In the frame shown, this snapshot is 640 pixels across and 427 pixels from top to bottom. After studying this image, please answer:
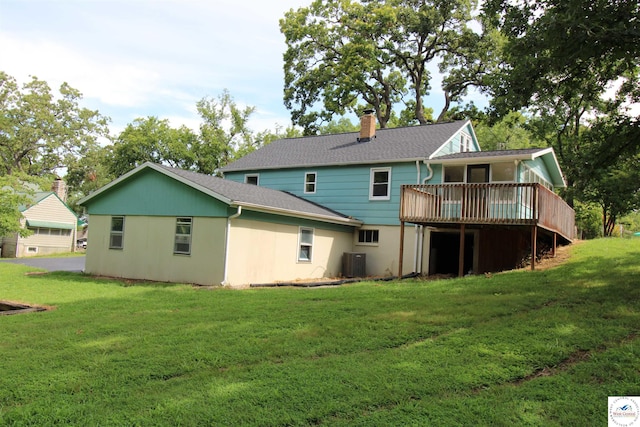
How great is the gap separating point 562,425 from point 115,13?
11446 mm

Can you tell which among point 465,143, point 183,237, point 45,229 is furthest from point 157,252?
point 45,229

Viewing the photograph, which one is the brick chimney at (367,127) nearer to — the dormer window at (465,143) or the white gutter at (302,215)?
the dormer window at (465,143)

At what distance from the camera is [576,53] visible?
796cm

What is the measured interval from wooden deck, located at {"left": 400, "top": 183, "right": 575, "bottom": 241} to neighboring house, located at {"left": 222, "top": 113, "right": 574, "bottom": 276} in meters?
0.03

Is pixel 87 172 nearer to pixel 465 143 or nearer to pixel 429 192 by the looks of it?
pixel 465 143

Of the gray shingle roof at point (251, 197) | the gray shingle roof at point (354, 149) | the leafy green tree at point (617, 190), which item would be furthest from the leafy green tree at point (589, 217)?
the gray shingle roof at point (251, 197)

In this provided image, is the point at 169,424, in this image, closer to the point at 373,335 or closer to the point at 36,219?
the point at 373,335

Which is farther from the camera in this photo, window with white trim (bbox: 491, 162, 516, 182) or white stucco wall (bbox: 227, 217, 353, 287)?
window with white trim (bbox: 491, 162, 516, 182)

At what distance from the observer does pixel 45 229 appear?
106ft

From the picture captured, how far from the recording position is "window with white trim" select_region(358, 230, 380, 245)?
17469 mm

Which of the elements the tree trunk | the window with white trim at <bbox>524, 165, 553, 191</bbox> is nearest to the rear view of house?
the window with white trim at <bbox>524, 165, 553, 191</bbox>

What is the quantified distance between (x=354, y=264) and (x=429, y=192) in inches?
159

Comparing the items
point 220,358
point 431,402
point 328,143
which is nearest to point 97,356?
point 220,358

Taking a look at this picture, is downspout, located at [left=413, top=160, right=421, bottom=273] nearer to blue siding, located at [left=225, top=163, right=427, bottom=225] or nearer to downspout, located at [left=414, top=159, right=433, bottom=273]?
downspout, located at [left=414, top=159, right=433, bottom=273]
